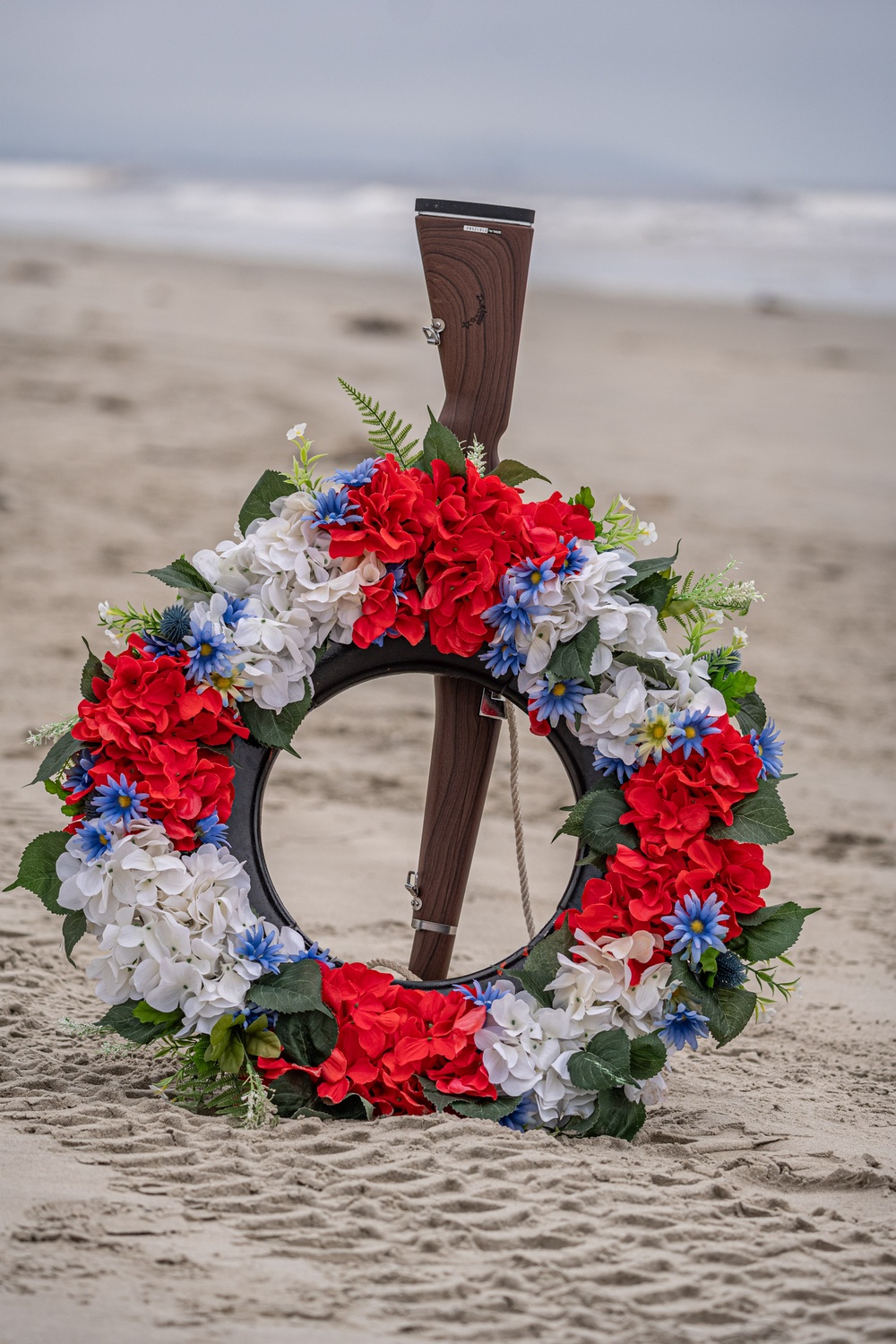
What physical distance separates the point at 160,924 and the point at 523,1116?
746 millimetres

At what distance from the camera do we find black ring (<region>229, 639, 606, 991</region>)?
2408 mm

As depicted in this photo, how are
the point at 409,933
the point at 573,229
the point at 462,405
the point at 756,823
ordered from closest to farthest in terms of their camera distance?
the point at 756,823 < the point at 462,405 < the point at 409,933 < the point at 573,229

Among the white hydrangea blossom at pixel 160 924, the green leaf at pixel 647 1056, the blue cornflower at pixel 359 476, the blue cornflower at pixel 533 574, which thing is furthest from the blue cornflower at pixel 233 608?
the green leaf at pixel 647 1056

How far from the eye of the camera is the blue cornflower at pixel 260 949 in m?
2.28

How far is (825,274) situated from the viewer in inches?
684

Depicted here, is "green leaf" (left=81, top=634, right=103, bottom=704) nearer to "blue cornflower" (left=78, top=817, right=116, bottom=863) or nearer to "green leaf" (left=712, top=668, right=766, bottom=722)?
"blue cornflower" (left=78, top=817, right=116, bottom=863)

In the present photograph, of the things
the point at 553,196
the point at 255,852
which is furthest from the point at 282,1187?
the point at 553,196

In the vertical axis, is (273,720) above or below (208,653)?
below

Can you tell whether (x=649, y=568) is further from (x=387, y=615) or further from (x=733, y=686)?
(x=387, y=615)

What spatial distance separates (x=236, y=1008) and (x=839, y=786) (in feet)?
10.8

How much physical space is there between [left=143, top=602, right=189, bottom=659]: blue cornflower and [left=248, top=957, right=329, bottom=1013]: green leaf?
0.62 meters

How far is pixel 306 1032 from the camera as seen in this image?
2.33m

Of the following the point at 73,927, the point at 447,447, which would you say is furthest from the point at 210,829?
the point at 447,447

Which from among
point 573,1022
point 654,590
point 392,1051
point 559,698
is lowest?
point 392,1051
